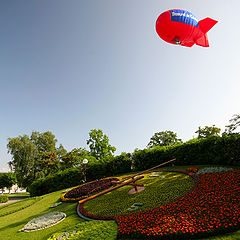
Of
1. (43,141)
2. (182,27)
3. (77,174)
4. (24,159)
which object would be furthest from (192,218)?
(43,141)

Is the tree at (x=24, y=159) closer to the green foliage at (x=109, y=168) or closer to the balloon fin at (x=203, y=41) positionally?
the green foliage at (x=109, y=168)

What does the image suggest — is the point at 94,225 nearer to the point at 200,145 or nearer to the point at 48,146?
the point at 200,145

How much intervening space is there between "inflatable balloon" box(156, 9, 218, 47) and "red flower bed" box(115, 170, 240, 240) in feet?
22.7

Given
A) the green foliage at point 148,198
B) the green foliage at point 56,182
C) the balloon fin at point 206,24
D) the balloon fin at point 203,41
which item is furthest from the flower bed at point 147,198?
the green foliage at point 56,182

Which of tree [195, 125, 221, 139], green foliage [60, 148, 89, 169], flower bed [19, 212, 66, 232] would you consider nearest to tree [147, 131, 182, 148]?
tree [195, 125, 221, 139]

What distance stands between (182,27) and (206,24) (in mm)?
1416

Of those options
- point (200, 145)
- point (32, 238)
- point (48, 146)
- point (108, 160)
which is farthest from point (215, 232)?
point (48, 146)

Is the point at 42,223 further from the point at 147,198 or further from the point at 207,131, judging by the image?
the point at 207,131

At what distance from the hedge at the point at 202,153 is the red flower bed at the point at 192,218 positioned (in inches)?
186

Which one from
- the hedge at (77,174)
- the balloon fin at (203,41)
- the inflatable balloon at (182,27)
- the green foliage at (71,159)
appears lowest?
the hedge at (77,174)

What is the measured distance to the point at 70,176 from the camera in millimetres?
16938

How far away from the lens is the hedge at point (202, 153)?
10.1m

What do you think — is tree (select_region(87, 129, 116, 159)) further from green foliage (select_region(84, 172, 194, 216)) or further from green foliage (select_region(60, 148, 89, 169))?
green foliage (select_region(84, 172, 194, 216))

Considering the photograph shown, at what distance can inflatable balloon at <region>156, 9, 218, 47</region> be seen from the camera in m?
6.73
